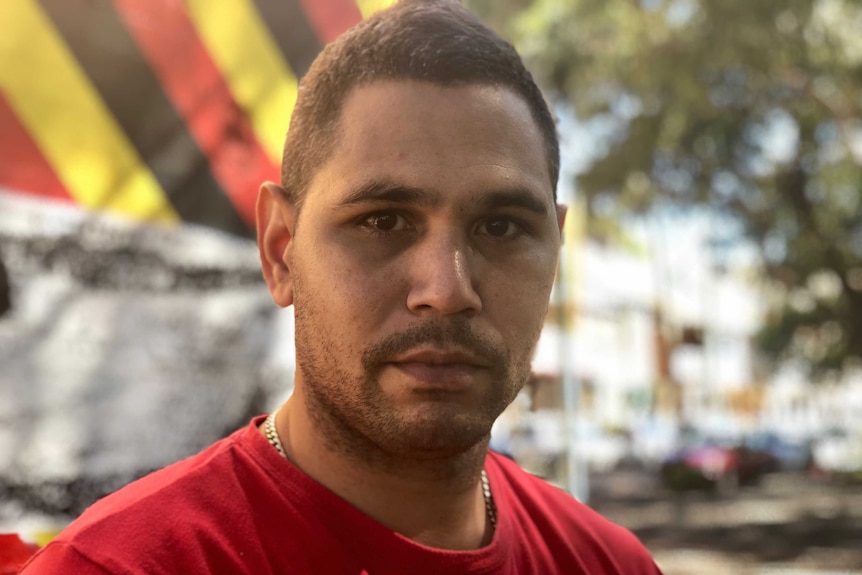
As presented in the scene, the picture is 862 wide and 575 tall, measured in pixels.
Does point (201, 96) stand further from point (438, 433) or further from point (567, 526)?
point (567, 526)

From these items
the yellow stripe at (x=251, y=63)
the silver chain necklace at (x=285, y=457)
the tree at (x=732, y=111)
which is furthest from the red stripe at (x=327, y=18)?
the tree at (x=732, y=111)

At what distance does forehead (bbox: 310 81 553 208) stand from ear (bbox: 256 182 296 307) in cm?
9

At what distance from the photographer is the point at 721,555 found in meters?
12.5

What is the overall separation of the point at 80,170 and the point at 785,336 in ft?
52.2

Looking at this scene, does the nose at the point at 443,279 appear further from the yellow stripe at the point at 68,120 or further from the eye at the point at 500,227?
the yellow stripe at the point at 68,120

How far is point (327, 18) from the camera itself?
185 cm

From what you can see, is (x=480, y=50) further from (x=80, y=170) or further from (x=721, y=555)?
(x=721, y=555)

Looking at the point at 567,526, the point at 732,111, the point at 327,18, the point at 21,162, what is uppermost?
the point at 732,111

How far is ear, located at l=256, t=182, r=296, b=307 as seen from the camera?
1397 mm

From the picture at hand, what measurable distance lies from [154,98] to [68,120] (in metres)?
0.16

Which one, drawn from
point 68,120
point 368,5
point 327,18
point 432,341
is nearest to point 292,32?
point 327,18

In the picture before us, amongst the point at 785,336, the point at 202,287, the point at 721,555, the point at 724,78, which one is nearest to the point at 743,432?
the point at 785,336

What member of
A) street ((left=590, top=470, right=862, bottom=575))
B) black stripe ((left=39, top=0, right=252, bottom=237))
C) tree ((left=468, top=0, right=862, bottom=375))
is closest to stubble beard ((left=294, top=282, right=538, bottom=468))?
black stripe ((left=39, top=0, right=252, bottom=237))

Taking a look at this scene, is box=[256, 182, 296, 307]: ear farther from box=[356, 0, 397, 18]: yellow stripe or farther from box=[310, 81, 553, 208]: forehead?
box=[356, 0, 397, 18]: yellow stripe
